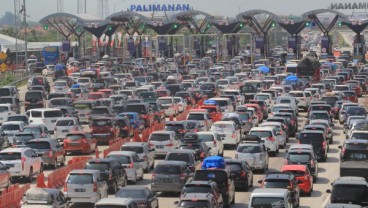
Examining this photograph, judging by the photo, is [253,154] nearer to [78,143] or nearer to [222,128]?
[222,128]

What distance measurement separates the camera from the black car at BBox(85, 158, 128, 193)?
116 feet

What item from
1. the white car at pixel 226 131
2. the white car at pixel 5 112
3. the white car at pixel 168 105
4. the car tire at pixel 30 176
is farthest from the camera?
the white car at pixel 168 105

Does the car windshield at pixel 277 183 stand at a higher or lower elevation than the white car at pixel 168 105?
higher

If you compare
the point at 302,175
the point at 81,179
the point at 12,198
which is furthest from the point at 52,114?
the point at 12,198

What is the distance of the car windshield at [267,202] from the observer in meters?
28.8

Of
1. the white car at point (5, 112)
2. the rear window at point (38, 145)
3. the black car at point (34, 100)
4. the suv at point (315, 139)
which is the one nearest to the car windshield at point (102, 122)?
the white car at point (5, 112)

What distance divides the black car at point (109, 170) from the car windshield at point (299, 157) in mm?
6553

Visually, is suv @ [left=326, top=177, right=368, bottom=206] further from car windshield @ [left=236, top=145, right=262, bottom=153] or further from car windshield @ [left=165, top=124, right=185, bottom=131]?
car windshield @ [left=165, top=124, right=185, bottom=131]

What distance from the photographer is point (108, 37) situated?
445 feet

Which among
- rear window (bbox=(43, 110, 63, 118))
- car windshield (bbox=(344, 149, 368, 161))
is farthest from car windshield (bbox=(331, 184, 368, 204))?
rear window (bbox=(43, 110, 63, 118))

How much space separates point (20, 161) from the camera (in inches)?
1531

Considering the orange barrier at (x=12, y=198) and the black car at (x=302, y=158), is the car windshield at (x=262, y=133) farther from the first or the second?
the orange barrier at (x=12, y=198)

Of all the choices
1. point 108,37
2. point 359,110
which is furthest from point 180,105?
point 108,37

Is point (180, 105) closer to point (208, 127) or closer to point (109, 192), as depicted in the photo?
point (208, 127)
